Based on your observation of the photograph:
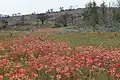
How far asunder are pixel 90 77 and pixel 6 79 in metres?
2.12

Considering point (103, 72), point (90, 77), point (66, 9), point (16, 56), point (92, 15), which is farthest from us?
point (66, 9)

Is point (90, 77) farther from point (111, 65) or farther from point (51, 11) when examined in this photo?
point (51, 11)

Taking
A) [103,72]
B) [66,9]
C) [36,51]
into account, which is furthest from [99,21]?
[66,9]

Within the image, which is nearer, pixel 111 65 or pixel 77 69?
pixel 77 69

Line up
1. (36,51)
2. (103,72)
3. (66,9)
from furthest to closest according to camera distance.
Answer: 1. (66,9)
2. (36,51)
3. (103,72)

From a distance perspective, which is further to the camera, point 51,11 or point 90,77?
point 51,11

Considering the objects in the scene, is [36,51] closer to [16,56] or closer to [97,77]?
[16,56]

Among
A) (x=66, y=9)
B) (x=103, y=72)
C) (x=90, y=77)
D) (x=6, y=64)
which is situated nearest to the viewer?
(x=90, y=77)

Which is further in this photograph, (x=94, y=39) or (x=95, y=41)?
(x=94, y=39)

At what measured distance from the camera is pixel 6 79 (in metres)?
8.09

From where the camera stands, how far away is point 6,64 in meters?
9.16

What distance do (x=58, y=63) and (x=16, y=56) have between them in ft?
12.9

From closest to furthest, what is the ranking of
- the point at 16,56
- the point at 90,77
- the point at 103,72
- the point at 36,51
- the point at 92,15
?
the point at 90,77
the point at 103,72
the point at 16,56
the point at 36,51
the point at 92,15

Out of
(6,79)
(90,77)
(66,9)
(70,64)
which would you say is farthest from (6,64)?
(66,9)
